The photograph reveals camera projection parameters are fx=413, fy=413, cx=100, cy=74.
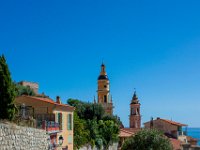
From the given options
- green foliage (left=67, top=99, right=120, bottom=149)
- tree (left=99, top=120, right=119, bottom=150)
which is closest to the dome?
green foliage (left=67, top=99, right=120, bottom=149)

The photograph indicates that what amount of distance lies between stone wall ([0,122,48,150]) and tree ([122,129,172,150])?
19.4 meters

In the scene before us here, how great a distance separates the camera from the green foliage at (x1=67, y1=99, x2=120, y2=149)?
48.0 m

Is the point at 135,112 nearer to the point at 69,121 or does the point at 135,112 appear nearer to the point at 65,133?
the point at 69,121

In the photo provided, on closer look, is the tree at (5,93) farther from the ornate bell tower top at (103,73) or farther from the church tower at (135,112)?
the church tower at (135,112)

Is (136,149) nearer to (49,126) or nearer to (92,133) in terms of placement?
(92,133)

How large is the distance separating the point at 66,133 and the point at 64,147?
151cm

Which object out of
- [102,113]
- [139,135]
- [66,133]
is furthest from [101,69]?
[66,133]

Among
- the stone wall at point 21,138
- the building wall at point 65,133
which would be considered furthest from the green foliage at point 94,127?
the stone wall at point 21,138

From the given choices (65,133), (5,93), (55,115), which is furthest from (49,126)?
(5,93)

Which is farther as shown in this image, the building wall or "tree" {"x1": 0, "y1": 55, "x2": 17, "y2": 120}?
the building wall

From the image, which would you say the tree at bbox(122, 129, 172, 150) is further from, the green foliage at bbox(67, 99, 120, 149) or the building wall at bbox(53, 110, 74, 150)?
the building wall at bbox(53, 110, 74, 150)

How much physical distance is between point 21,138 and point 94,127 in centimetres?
3288

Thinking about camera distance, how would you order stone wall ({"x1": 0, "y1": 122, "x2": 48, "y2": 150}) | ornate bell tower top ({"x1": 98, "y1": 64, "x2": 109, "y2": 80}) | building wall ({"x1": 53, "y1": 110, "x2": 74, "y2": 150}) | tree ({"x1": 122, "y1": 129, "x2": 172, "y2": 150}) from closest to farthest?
stone wall ({"x1": 0, "y1": 122, "x2": 48, "y2": 150}) < building wall ({"x1": 53, "y1": 110, "x2": 74, "y2": 150}) < tree ({"x1": 122, "y1": 129, "x2": 172, "y2": 150}) < ornate bell tower top ({"x1": 98, "y1": 64, "x2": 109, "y2": 80})

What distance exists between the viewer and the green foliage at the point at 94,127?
158 ft
